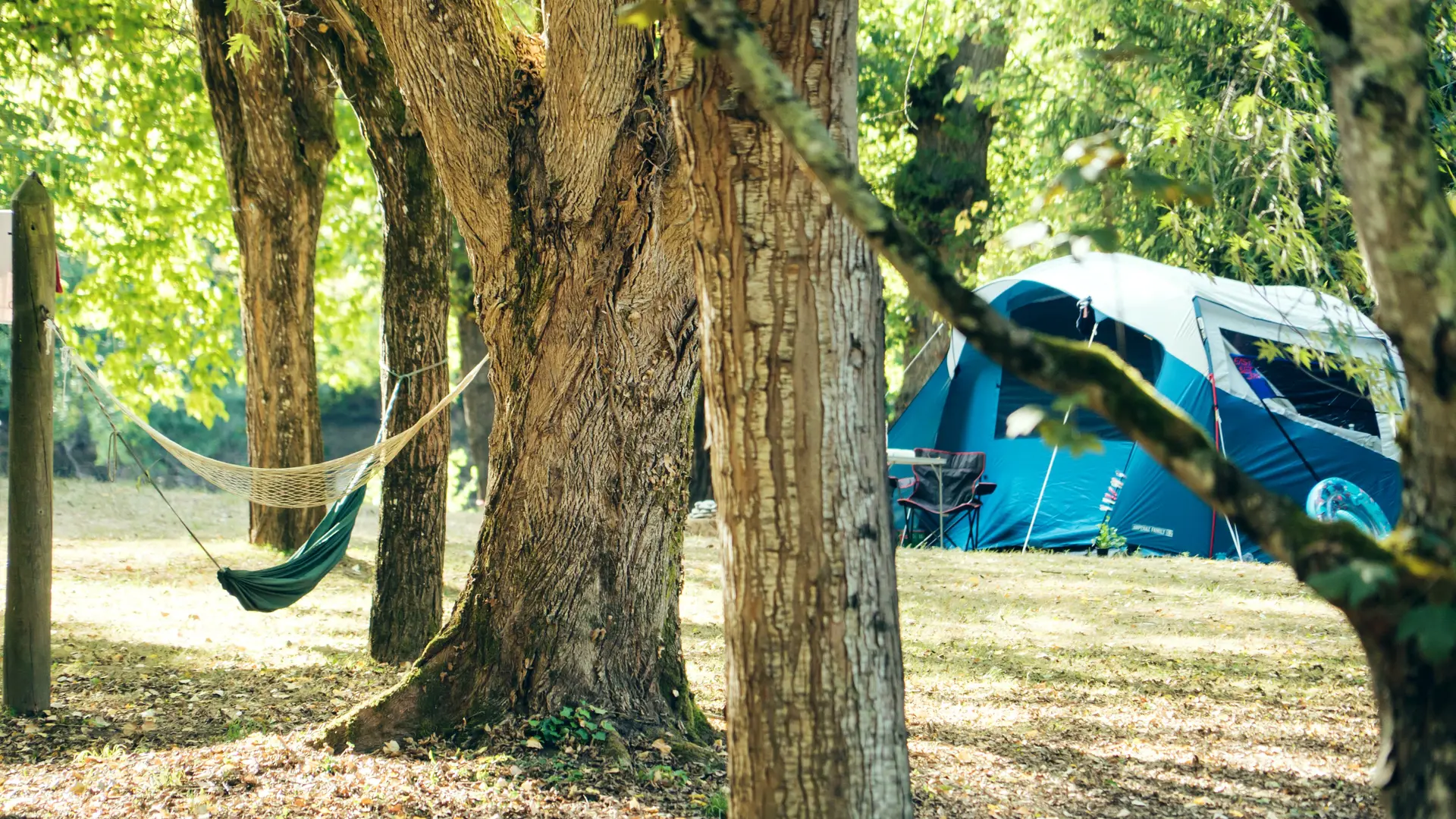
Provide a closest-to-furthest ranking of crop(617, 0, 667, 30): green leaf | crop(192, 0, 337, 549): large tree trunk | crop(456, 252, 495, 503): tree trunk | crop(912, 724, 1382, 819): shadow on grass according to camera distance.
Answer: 1. crop(617, 0, 667, 30): green leaf
2. crop(912, 724, 1382, 819): shadow on grass
3. crop(192, 0, 337, 549): large tree trunk
4. crop(456, 252, 495, 503): tree trunk

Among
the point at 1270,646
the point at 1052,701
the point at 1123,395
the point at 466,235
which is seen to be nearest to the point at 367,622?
the point at 466,235

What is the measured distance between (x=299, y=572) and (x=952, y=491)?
610 centimetres

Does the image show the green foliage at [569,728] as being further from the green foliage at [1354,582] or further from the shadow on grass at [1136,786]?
the green foliage at [1354,582]

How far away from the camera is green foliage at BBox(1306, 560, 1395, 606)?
4.65 ft

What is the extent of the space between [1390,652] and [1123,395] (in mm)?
472

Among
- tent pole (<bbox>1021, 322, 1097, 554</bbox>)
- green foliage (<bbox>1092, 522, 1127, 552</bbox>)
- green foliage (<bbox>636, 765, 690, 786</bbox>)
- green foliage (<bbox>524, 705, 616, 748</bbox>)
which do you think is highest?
tent pole (<bbox>1021, 322, 1097, 554</bbox>)

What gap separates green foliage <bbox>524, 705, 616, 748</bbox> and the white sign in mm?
2248

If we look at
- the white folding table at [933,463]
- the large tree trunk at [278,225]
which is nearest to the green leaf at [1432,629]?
the large tree trunk at [278,225]

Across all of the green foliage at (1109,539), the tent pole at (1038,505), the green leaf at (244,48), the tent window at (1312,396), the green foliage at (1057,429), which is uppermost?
the green leaf at (244,48)

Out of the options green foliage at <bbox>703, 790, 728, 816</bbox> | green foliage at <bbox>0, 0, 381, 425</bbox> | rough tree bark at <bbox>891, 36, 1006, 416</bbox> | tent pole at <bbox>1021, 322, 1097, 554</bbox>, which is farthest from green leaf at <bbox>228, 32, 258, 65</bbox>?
tent pole at <bbox>1021, 322, 1097, 554</bbox>

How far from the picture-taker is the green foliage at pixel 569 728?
362cm

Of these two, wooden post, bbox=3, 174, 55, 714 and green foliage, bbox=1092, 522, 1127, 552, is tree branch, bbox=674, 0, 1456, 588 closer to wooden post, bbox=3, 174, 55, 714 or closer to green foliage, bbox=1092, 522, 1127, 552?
wooden post, bbox=3, 174, 55, 714

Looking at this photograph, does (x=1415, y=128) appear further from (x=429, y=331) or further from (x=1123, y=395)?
(x=429, y=331)

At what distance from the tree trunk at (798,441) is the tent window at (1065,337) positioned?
7.15 m
